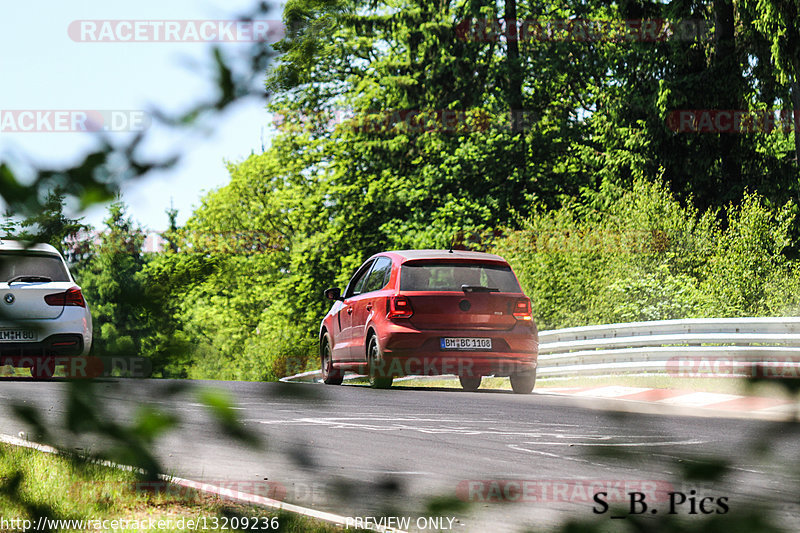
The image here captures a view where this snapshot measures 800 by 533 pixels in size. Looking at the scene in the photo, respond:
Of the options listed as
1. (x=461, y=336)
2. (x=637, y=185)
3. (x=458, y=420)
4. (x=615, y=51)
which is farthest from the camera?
(x=615, y=51)

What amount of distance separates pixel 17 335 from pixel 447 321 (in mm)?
11467

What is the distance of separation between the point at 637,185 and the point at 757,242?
334cm

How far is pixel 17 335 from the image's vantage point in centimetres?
155

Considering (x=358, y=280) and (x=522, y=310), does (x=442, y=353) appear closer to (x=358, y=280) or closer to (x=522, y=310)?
(x=522, y=310)

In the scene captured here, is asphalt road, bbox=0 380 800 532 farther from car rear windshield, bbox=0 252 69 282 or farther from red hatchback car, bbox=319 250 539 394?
red hatchback car, bbox=319 250 539 394

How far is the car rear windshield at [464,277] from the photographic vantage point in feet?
43.3

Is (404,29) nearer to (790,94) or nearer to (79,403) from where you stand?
(790,94)

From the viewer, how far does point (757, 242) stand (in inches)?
897

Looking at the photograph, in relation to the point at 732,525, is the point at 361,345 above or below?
below

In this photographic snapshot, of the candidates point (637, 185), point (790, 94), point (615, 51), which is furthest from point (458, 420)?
point (615, 51)

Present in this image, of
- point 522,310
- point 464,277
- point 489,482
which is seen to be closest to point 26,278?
point 489,482

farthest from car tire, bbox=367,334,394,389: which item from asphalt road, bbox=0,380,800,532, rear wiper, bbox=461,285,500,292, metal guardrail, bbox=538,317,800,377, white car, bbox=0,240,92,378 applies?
white car, bbox=0,240,92,378

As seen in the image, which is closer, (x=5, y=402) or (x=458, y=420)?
(x=5, y=402)

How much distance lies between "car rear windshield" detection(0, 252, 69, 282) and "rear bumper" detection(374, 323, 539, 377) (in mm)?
10984
